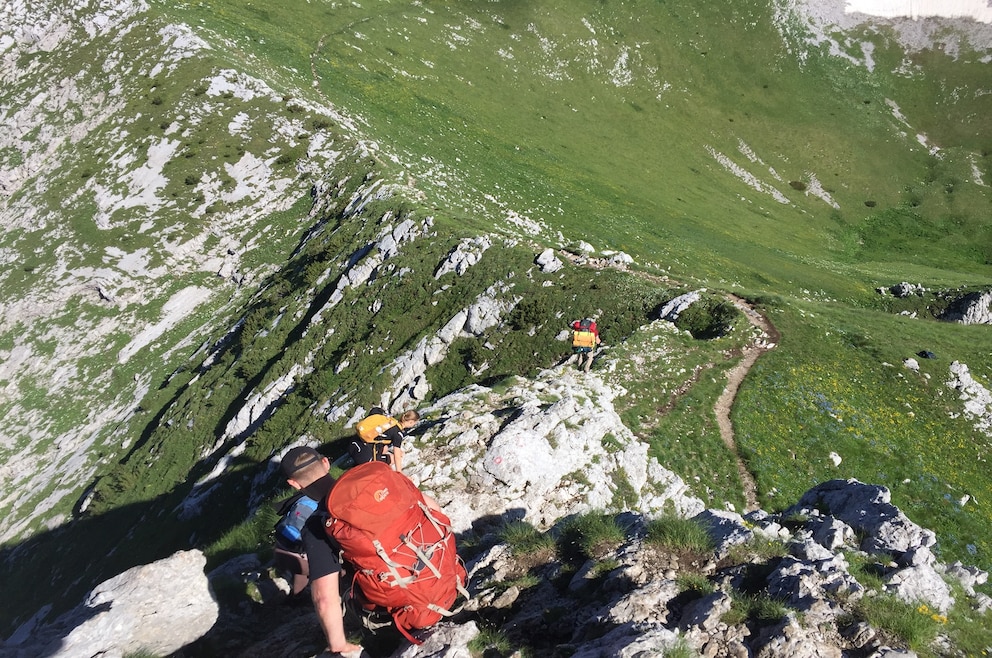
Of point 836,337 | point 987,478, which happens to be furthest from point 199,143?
point 987,478

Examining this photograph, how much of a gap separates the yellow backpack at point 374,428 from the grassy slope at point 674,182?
13876 mm

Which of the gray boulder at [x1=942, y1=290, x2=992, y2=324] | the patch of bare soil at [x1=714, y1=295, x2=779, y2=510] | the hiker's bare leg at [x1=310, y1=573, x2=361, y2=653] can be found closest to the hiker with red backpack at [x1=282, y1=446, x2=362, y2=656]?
the hiker's bare leg at [x1=310, y1=573, x2=361, y2=653]

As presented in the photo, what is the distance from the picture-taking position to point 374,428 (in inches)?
466

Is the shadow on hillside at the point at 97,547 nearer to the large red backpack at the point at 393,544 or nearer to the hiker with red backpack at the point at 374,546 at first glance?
the hiker with red backpack at the point at 374,546

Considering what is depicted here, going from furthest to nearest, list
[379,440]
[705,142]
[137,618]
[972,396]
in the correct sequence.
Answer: [705,142] → [972,396] → [379,440] → [137,618]

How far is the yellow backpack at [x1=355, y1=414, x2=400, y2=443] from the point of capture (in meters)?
11.7

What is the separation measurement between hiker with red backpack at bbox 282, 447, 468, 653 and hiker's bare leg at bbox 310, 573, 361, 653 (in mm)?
12

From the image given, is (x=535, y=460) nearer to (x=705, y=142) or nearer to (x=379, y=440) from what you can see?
(x=379, y=440)

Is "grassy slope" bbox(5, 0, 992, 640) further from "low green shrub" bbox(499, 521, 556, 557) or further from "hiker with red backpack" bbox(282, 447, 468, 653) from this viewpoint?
"hiker with red backpack" bbox(282, 447, 468, 653)

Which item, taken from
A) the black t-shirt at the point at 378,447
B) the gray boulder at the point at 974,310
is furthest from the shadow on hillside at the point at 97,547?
the gray boulder at the point at 974,310

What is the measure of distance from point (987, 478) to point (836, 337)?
957 centimetres

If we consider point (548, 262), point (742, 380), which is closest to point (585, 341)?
point (742, 380)

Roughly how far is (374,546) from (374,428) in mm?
5256

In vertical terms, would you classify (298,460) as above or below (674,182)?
above
